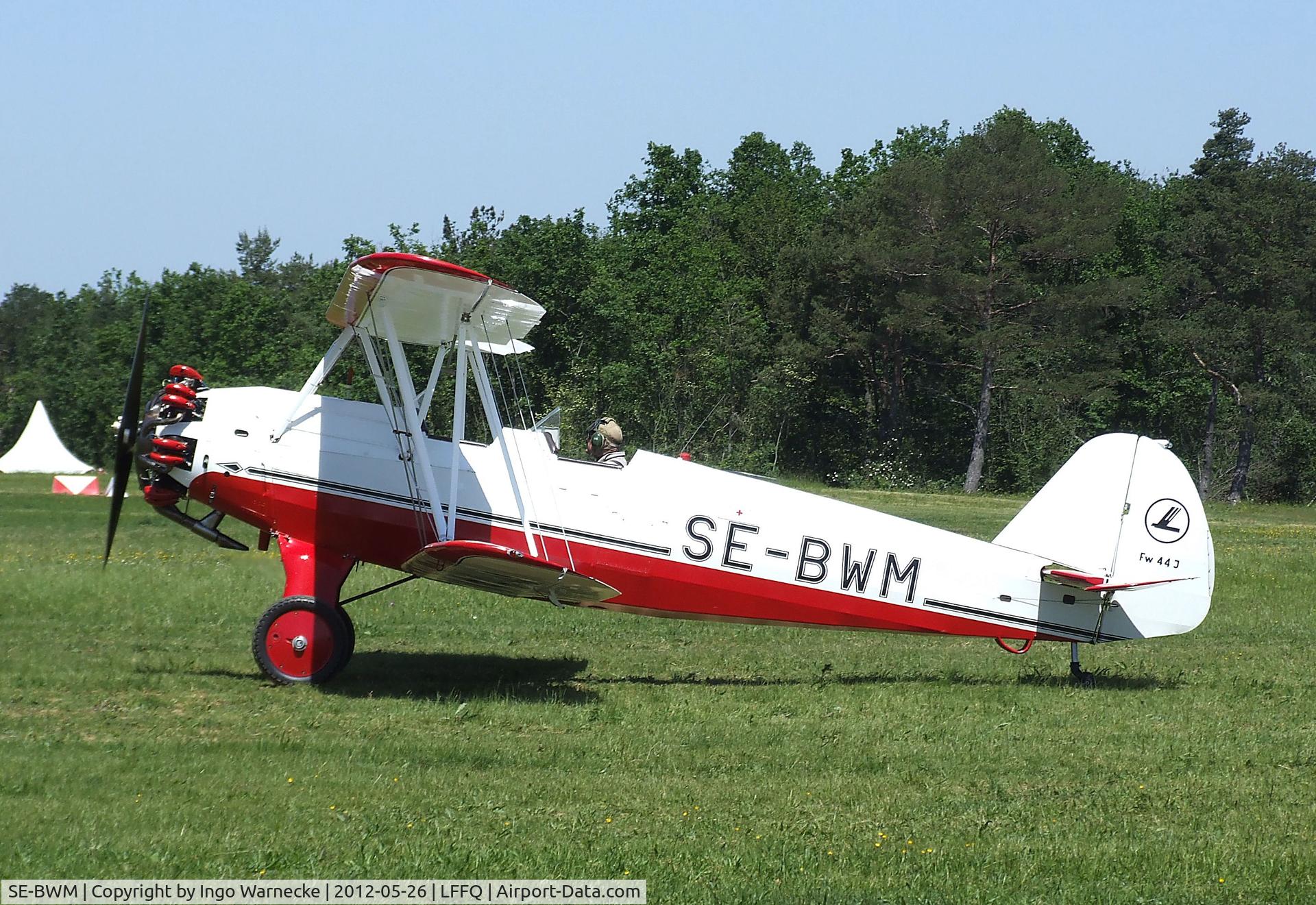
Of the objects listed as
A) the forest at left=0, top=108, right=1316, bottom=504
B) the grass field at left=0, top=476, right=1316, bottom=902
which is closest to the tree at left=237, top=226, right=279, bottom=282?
the forest at left=0, top=108, right=1316, bottom=504

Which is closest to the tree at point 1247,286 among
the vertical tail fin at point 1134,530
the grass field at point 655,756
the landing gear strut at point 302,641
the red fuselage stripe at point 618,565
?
the grass field at point 655,756

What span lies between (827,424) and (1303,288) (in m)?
18.1

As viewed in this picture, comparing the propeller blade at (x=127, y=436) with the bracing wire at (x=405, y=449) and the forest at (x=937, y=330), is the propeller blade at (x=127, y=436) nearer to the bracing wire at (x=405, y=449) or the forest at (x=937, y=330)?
the bracing wire at (x=405, y=449)

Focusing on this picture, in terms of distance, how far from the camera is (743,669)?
11.4 meters

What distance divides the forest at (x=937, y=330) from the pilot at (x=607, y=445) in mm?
26447

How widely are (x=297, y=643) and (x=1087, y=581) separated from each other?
656 cm

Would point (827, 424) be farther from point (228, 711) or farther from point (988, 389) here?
point (228, 711)

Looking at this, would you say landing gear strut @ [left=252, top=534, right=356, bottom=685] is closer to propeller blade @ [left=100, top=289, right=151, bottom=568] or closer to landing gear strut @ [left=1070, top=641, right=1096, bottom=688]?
propeller blade @ [left=100, top=289, right=151, bottom=568]

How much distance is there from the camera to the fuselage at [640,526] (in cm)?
1003

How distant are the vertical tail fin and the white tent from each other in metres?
38.2

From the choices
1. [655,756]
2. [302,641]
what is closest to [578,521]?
[302,641]

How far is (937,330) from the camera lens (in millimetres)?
44375

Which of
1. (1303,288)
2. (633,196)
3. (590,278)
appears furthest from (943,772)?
(633,196)

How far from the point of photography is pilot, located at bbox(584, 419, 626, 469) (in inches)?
410
